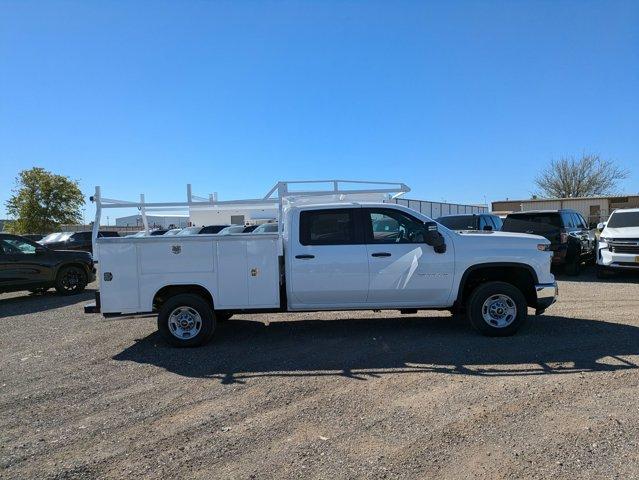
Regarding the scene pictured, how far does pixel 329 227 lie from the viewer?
266 inches

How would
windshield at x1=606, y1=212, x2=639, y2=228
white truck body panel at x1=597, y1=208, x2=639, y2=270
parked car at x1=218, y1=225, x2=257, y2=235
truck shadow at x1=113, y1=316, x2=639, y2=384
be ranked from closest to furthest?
truck shadow at x1=113, y1=316, x2=639, y2=384, parked car at x1=218, y1=225, x2=257, y2=235, white truck body panel at x1=597, y1=208, x2=639, y2=270, windshield at x1=606, y1=212, x2=639, y2=228

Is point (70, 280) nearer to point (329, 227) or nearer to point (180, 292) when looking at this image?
point (180, 292)

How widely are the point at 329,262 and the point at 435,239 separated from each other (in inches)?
56.9

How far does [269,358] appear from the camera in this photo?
241 inches

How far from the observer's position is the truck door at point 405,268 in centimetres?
661

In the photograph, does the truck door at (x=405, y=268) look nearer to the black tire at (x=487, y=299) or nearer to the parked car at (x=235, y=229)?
the black tire at (x=487, y=299)

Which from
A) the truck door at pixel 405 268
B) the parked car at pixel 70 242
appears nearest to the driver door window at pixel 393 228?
the truck door at pixel 405 268

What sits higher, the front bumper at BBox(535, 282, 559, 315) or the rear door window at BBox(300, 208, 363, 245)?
the rear door window at BBox(300, 208, 363, 245)

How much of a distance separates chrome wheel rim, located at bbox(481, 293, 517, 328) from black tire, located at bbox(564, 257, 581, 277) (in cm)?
782

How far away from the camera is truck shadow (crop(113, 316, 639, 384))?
5.51 meters

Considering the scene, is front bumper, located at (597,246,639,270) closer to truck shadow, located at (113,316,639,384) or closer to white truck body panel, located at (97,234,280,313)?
truck shadow, located at (113,316,639,384)

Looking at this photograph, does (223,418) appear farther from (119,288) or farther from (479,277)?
(479,277)

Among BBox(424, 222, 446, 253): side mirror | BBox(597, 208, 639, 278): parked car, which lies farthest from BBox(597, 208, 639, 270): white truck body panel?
BBox(424, 222, 446, 253): side mirror

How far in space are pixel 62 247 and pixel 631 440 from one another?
21.5 metres
